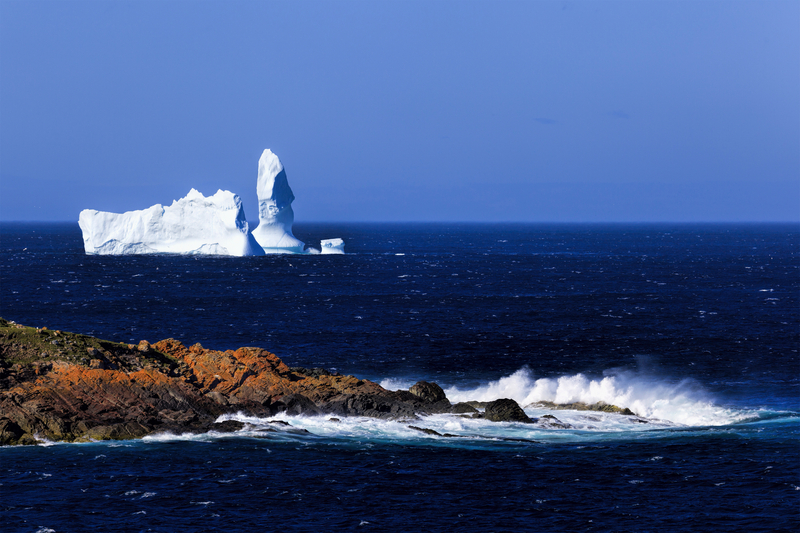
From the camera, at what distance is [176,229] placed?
117 m

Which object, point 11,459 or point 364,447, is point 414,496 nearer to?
point 364,447

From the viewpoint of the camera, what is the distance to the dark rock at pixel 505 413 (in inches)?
1406

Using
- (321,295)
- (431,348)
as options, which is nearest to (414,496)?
(431,348)

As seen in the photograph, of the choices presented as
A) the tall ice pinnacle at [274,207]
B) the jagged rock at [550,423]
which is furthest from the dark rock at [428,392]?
the tall ice pinnacle at [274,207]

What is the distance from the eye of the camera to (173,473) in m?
27.8

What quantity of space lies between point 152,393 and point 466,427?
1325cm

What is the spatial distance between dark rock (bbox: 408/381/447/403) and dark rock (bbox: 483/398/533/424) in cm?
250

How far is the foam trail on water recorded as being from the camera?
38781mm

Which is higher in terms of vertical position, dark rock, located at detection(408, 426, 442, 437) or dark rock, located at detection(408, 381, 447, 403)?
dark rock, located at detection(408, 381, 447, 403)

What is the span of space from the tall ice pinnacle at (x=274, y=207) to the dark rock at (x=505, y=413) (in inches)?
3148

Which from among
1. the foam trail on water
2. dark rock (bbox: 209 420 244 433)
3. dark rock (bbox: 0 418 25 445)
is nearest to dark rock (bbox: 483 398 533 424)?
the foam trail on water

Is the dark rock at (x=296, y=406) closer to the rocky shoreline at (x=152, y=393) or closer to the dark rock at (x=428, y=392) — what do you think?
the rocky shoreline at (x=152, y=393)

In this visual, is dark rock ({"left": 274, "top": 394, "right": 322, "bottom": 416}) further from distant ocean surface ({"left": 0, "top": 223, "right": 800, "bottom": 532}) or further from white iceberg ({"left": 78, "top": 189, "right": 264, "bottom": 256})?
white iceberg ({"left": 78, "top": 189, "right": 264, "bottom": 256})

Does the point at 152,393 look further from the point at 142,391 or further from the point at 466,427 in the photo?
the point at 466,427
